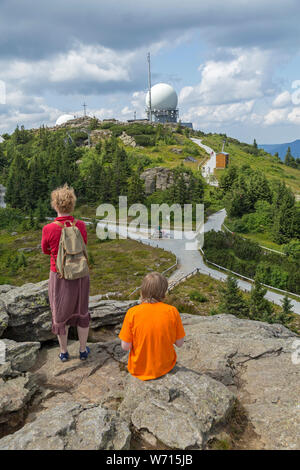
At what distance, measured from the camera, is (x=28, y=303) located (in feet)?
22.8

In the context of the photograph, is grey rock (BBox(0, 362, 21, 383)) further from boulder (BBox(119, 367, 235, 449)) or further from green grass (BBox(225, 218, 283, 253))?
green grass (BBox(225, 218, 283, 253))

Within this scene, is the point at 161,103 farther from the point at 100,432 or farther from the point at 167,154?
the point at 100,432

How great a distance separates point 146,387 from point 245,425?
5.05ft

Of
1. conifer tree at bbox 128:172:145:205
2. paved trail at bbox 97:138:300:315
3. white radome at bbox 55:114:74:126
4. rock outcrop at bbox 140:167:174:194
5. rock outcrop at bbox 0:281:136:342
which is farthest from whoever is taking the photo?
white radome at bbox 55:114:74:126

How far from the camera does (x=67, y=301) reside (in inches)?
217

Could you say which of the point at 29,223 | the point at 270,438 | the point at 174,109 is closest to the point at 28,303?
the point at 270,438

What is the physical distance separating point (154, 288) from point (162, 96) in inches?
3681

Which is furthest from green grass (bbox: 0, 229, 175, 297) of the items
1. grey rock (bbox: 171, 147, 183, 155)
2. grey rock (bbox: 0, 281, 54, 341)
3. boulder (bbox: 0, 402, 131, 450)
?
grey rock (bbox: 171, 147, 183, 155)

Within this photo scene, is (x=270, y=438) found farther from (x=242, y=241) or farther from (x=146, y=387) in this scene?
(x=242, y=241)

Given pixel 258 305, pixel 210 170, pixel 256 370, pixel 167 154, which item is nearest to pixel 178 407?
pixel 256 370

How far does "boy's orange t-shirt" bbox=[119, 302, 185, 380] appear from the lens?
4238 mm

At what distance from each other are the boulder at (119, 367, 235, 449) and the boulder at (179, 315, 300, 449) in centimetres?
63

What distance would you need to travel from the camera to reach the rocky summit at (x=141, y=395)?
374cm

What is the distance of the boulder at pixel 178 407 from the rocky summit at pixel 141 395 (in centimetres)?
1
